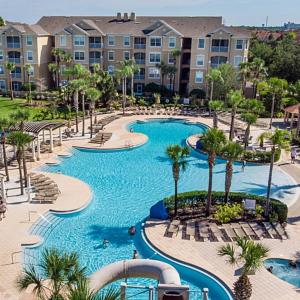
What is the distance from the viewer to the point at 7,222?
2433 centimetres

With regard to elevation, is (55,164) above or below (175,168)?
below

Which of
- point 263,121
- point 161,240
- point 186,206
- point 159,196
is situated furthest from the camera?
point 263,121

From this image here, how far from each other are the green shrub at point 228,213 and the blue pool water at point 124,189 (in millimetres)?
4963

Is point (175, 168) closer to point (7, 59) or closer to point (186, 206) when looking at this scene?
point (186, 206)

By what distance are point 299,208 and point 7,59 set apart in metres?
57.0

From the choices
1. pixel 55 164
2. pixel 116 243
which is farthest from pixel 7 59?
pixel 116 243

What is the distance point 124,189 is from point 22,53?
149ft

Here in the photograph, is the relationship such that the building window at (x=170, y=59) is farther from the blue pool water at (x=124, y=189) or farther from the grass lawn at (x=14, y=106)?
the grass lawn at (x=14, y=106)

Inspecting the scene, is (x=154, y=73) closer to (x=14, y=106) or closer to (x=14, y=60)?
(x=14, y=106)

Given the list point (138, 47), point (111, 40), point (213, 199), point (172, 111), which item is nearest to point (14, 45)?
point (111, 40)

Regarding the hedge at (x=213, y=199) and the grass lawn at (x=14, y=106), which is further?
the grass lawn at (x=14, y=106)

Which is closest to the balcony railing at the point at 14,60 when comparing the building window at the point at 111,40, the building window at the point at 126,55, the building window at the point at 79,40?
the building window at the point at 79,40

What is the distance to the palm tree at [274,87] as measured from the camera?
48.4 metres

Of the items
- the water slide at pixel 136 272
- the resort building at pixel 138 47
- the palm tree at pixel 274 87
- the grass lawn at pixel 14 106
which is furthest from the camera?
the resort building at pixel 138 47
